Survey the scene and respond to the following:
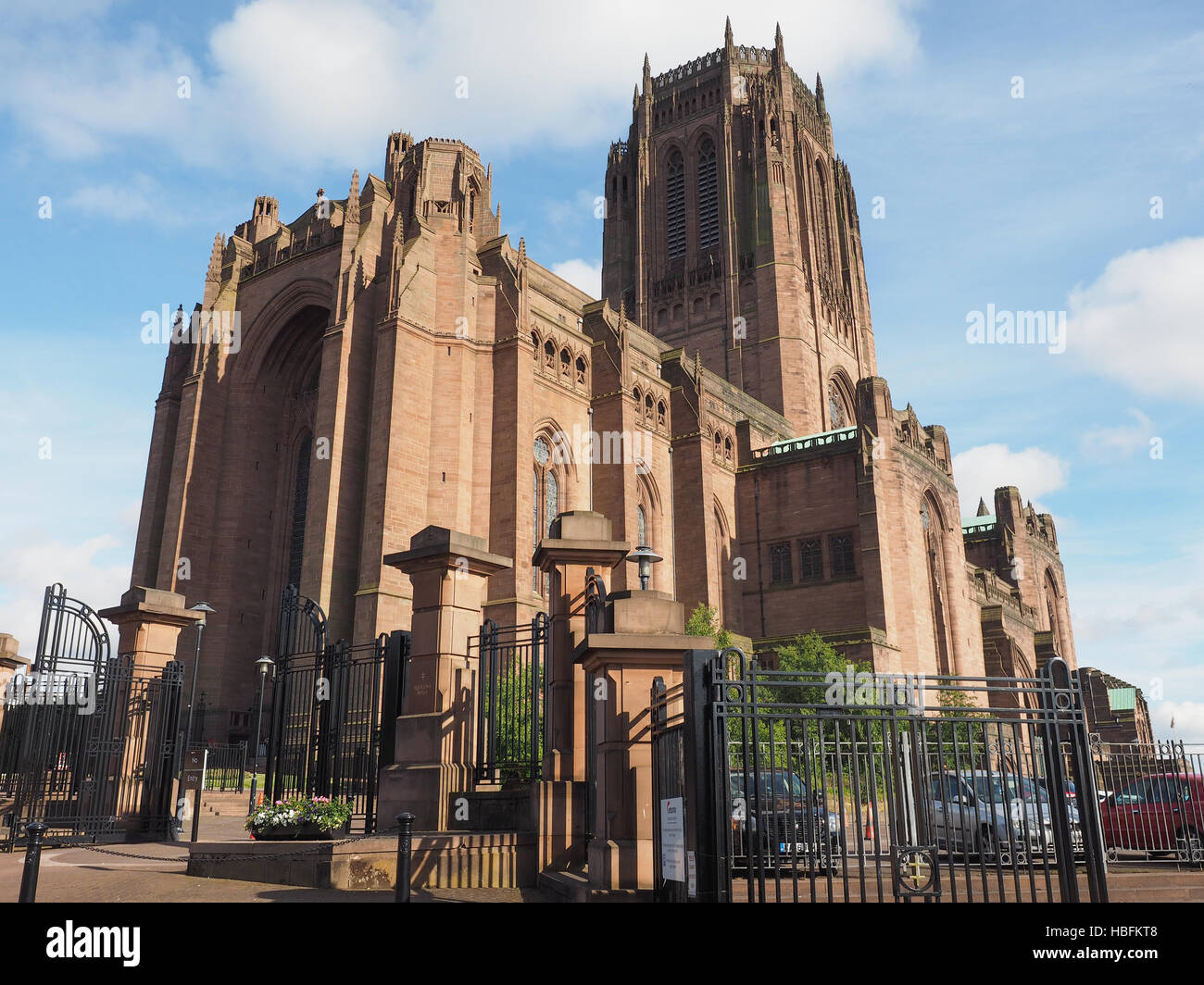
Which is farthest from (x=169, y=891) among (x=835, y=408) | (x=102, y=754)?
(x=835, y=408)

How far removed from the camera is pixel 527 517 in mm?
30219

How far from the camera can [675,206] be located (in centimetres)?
6391

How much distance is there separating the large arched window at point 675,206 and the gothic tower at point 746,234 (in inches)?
3.3

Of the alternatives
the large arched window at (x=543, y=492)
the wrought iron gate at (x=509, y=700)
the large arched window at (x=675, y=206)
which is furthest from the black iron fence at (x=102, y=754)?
the large arched window at (x=675, y=206)

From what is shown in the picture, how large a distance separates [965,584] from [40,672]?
42025mm

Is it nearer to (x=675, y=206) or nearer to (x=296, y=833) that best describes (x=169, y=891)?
(x=296, y=833)

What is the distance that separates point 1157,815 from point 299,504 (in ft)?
93.9

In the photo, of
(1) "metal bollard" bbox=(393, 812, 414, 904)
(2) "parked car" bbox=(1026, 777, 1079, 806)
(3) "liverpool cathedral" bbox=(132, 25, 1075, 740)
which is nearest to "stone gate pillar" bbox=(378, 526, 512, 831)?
(1) "metal bollard" bbox=(393, 812, 414, 904)

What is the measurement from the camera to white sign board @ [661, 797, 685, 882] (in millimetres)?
7041

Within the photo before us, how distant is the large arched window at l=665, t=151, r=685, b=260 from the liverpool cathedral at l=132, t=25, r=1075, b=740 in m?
3.60

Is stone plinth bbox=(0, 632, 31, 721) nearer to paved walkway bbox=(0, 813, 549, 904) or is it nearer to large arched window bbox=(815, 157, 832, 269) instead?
paved walkway bbox=(0, 813, 549, 904)

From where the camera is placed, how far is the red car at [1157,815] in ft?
43.5
